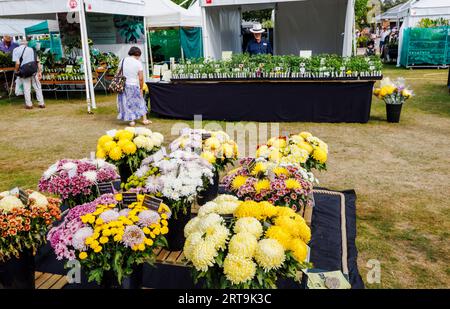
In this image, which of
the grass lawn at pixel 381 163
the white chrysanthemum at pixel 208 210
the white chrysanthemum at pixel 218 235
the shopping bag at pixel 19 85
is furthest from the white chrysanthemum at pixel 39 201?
the shopping bag at pixel 19 85

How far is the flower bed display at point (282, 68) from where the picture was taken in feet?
22.8

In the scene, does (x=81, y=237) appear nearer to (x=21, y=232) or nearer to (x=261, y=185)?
(x=21, y=232)

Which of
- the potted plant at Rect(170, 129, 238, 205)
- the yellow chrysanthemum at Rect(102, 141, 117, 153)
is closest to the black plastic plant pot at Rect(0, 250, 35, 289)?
the yellow chrysanthemum at Rect(102, 141, 117, 153)

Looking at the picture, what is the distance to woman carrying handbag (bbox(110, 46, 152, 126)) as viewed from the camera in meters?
6.97

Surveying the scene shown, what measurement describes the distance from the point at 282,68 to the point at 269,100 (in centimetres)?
60

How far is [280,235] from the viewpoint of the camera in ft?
5.62

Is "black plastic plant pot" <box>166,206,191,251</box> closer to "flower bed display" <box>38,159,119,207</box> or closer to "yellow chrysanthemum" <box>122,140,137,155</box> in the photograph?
"flower bed display" <box>38,159,119,207</box>

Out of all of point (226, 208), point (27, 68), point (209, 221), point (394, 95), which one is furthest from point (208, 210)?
point (27, 68)

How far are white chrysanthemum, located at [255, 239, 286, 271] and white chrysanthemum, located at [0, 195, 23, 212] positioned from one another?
122 centimetres

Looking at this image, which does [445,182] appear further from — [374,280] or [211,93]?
[211,93]

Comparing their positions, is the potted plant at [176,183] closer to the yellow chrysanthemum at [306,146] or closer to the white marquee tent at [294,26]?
the yellow chrysanthemum at [306,146]

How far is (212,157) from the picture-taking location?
9.99 feet

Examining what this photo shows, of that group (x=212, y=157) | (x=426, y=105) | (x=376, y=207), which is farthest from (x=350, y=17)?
(x=212, y=157)
